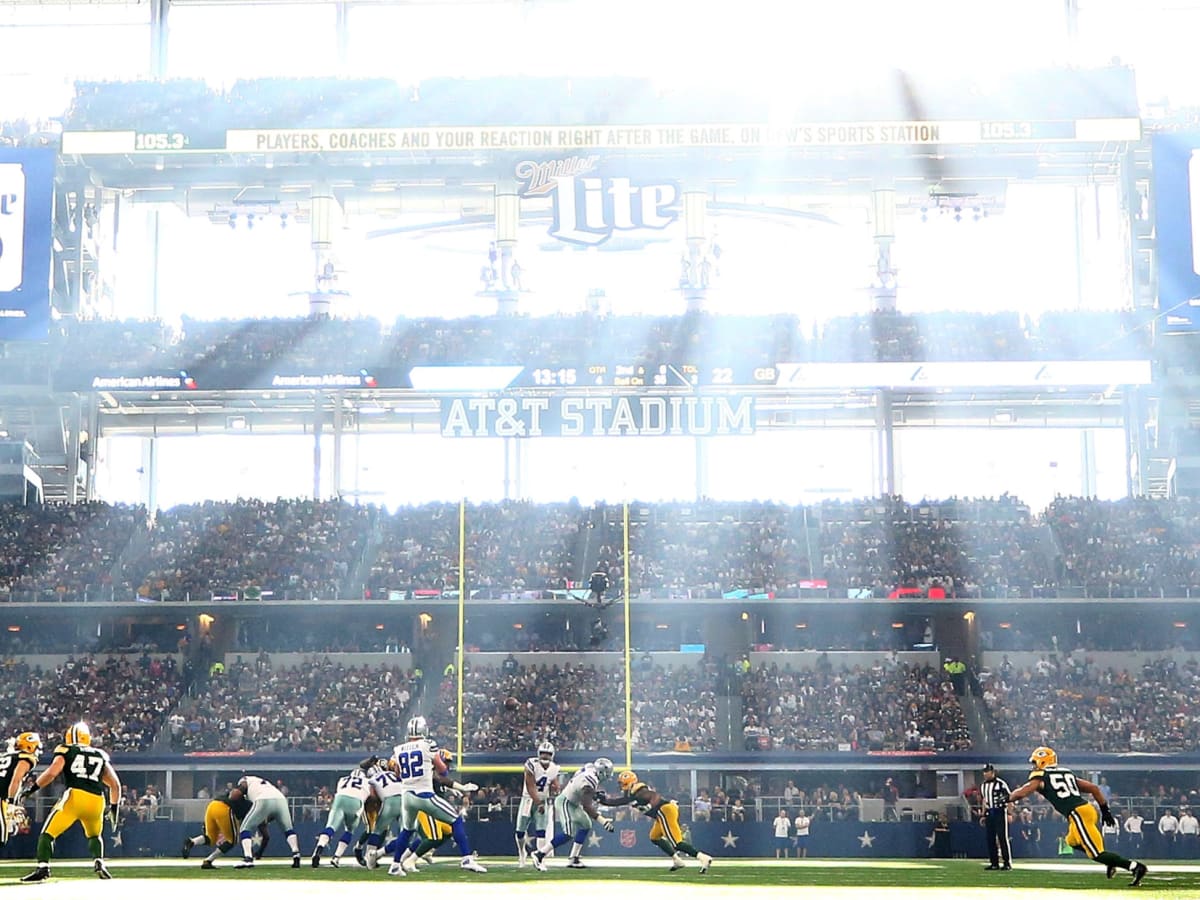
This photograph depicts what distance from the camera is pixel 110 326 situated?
48.2 metres

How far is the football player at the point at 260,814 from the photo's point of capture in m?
25.7

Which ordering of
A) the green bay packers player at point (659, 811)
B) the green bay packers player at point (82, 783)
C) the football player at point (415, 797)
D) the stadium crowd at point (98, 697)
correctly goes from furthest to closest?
1. the stadium crowd at point (98, 697)
2. the green bay packers player at point (659, 811)
3. the football player at point (415, 797)
4. the green bay packers player at point (82, 783)

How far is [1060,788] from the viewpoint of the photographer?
845 inches

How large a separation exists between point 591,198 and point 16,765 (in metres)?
30.8

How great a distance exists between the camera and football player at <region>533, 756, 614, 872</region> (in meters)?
24.6

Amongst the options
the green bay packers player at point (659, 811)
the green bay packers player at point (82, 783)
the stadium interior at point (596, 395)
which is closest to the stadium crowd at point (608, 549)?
the stadium interior at point (596, 395)

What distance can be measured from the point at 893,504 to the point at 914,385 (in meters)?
3.75

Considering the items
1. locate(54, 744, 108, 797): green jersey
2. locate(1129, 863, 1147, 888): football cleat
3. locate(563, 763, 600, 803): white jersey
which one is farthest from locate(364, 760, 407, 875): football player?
locate(1129, 863, 1147, 888): football cleat

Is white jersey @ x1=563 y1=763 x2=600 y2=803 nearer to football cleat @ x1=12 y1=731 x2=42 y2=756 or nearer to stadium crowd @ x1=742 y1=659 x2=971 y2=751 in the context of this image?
football cleat @ x1=12 y1=731 x2=42 y2=756

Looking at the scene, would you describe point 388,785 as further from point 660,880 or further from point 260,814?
point 660,880

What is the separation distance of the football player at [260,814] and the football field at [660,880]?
0.34 m

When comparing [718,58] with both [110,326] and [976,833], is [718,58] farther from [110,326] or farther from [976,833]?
[976,833]

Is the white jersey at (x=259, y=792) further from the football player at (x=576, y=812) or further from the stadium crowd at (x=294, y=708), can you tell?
the stadium crowd at (x=294, y=708)

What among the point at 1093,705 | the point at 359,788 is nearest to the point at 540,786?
the point at 359,788
